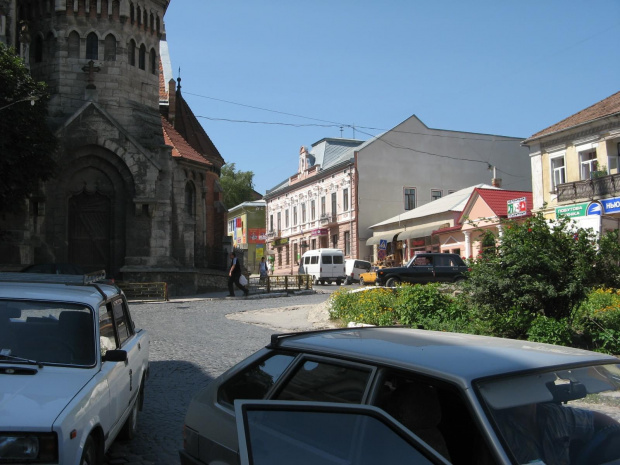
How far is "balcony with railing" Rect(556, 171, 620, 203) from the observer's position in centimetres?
2855

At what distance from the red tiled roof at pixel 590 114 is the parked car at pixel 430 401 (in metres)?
29.4

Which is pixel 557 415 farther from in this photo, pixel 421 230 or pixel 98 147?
pixel 421 230

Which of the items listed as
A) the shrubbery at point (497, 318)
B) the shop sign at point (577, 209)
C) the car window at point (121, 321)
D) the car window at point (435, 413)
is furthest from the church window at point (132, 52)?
the car window at point (435, 413)

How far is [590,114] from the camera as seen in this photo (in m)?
30.8

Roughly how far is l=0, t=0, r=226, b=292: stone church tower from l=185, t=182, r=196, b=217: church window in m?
4.47

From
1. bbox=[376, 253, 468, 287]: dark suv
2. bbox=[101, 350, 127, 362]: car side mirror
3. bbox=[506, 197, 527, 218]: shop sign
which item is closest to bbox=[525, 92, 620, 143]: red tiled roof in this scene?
bbox=[506, 197, 527, 218]: shop sign

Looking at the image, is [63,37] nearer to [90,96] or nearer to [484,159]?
[90,96]

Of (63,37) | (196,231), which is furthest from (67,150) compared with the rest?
(196,231)

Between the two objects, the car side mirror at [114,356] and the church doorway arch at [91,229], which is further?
the church doorway arch at [91,229]

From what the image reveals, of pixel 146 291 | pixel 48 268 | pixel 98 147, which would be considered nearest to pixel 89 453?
pixel 48 268

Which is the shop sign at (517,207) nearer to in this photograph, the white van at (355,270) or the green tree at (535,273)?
the white van at (355,270)

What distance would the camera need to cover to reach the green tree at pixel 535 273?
9.84 m

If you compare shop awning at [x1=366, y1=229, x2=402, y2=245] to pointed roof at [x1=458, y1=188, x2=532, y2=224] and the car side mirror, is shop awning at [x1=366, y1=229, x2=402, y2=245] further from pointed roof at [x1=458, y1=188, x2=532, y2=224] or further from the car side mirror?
the car side mirror

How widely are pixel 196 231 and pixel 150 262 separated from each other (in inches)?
262
